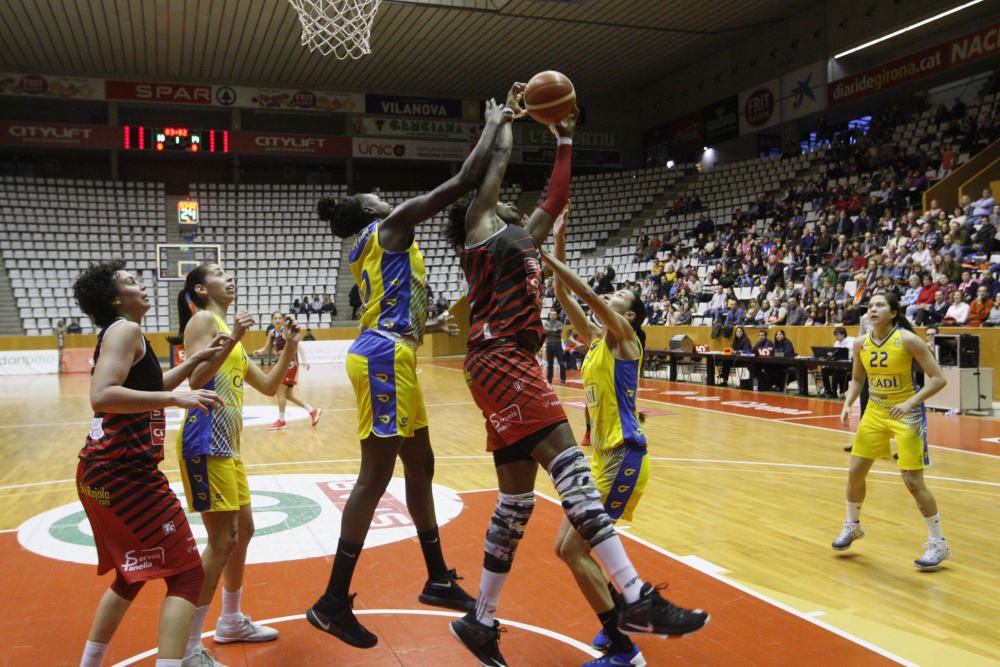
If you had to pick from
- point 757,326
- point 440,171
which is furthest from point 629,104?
point 757,326

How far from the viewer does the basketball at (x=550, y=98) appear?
3.31 metres

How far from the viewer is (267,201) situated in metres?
29.1

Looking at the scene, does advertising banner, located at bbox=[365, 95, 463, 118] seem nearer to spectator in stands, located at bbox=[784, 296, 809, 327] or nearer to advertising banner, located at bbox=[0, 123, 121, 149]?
advertising banner, located at bbox=[0, 123, 121, 149]

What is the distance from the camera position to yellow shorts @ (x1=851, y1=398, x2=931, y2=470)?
16.4 ft

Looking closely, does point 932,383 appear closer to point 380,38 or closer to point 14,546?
point 14,546

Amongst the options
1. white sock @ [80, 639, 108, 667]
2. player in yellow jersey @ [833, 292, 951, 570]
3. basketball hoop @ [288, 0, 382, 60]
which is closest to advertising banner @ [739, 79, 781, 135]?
basketball hoop @ [288, 0, 382, 60]

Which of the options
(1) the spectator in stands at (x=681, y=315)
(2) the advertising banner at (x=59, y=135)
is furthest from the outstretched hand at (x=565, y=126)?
(2) the advertising banner at (x=59, y=135)

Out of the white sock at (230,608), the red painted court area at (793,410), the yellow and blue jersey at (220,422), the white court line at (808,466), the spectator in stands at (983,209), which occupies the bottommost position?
the white court line at (808,466)

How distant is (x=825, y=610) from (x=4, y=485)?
7.34 meters

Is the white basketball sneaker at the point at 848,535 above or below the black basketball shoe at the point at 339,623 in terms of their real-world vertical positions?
below

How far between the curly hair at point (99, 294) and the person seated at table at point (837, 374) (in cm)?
1221

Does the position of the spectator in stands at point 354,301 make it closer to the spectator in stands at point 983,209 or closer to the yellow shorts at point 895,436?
the spectator in stands at point 983,209

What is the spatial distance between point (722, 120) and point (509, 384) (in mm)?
27039

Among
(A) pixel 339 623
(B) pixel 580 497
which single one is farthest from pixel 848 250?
(A) pixel 339 623
